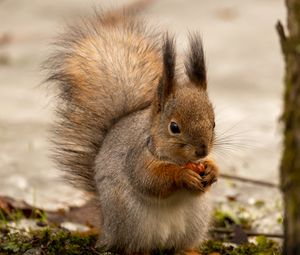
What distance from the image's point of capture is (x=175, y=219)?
227cm

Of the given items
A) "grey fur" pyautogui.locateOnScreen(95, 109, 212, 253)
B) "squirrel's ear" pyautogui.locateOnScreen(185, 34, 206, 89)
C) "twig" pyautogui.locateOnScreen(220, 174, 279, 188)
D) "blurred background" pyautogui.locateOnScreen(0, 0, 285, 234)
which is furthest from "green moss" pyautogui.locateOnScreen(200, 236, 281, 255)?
"twig" pyautogui.locateOnScreen(220, 174, 279, 188)

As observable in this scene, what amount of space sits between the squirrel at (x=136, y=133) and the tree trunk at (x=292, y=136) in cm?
60

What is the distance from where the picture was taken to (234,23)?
5.57 meters

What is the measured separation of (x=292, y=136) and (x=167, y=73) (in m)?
0.76

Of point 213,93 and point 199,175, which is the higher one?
point 199,175

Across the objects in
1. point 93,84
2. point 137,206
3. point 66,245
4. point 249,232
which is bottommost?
point 249,232

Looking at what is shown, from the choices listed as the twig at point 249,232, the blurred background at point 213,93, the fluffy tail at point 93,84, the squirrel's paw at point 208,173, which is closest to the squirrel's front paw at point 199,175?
the squirrel's paw at point 208,173

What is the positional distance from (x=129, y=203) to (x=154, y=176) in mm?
115

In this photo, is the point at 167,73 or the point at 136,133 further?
the point at 136,133

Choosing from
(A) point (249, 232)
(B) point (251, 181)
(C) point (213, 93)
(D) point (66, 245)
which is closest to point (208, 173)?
(D) point (66, 245)

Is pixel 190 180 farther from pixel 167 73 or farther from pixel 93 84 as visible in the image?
pixel 93 84

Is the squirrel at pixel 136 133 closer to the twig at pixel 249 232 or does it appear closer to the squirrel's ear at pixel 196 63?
the squirrel's ear at pixel 196 63

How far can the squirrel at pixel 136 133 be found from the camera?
2.20 m

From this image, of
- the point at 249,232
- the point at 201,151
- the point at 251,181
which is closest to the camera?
the point at 201,151
